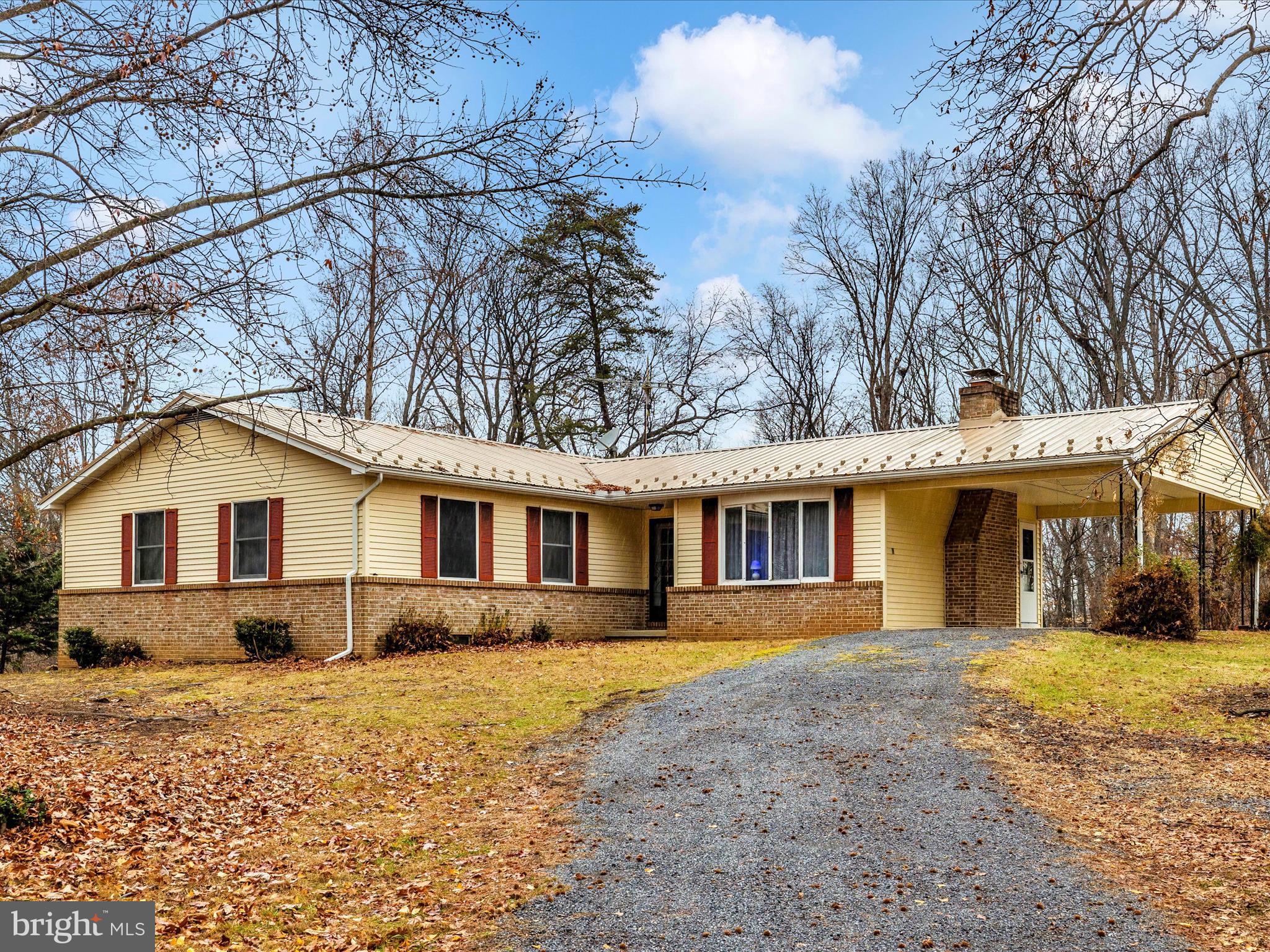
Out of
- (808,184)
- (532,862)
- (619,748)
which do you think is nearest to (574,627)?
(619,748)

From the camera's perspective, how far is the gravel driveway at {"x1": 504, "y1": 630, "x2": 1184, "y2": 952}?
233 inches

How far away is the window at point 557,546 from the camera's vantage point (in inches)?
851

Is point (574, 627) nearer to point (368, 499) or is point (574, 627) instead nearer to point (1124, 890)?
point (368, 499)

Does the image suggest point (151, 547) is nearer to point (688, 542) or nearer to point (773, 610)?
point (688, 542)

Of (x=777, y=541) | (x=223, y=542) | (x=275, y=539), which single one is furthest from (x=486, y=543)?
(x=777, y=541)

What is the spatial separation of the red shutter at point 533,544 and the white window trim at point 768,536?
3.31 metres

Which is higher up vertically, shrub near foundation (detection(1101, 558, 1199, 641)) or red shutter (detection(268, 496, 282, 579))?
red shutter (detection(268, 496, 282, 579))

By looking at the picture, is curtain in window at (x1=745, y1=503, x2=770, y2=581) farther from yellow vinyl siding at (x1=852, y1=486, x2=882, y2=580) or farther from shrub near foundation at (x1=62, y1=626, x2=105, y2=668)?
shrub near foundation at (x1=62, y1=626, x2=105, y2=668)

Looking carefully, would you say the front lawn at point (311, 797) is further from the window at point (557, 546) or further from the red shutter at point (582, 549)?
the red shutter at point (582, 549)

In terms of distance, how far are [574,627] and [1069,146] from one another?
14.9 metres

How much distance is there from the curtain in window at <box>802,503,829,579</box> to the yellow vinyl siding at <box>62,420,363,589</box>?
756 centimetres

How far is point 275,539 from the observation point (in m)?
19.6

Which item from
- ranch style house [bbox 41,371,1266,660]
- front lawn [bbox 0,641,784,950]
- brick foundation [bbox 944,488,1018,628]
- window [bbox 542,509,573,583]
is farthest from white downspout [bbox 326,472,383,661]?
brick foundation [bbox 944,488,1018,628]

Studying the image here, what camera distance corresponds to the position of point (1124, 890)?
6480 mm
